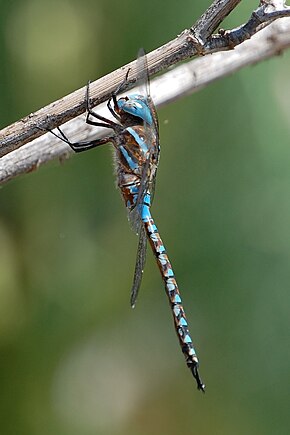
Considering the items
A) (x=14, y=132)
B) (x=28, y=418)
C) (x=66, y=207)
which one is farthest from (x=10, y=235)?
(x=14, y=132)

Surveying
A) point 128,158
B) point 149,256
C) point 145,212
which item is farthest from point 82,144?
point 149,256

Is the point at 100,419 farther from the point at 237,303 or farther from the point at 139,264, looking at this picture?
the point at 139,264

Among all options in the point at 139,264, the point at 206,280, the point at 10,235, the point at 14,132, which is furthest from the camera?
the point at 206,280

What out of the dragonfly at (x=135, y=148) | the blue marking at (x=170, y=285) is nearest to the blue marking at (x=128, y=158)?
the dragonfly at (x=135, y=148)

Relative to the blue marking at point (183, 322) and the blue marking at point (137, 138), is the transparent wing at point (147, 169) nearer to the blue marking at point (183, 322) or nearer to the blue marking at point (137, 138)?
the blue marking at point (137, 138)

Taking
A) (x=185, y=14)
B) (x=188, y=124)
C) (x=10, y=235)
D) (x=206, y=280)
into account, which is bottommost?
(x=206, y=280)

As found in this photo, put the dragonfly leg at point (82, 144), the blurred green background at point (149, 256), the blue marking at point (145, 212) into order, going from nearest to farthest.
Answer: the dragonfly leg at point (82, 144) → the blue marking at point (145, 212) → the blurred green background at point (149, 256)

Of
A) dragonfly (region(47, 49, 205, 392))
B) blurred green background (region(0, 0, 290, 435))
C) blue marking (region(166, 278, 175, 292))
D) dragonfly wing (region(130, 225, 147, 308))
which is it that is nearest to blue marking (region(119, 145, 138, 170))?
dragonfly (region(47, 49, 205, 392))

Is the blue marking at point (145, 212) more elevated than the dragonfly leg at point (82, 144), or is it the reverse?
the dragonfly leg at point (82, 144)
